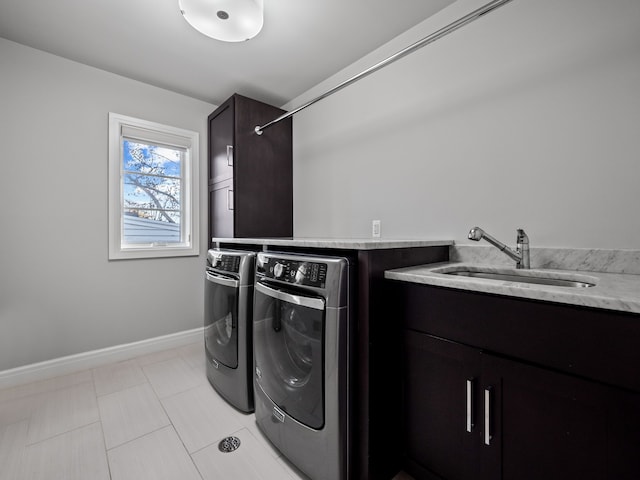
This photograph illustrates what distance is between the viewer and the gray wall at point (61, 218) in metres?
1.98

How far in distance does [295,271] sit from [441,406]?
0.77 metres

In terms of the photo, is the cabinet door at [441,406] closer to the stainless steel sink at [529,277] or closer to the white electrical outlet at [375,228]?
the stainless steel sink at [529,277]

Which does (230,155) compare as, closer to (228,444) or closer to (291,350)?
(291,350)

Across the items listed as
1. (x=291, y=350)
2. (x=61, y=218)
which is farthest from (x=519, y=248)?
(x=61, y=218)

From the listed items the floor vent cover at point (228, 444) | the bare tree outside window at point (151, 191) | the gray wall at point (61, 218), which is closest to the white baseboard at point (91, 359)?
the gray wall at point (61, 218)

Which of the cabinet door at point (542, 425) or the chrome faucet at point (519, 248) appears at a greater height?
the chrome faucet at point (519, 248)

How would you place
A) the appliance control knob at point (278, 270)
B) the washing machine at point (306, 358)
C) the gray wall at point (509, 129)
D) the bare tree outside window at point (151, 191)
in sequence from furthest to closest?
1. the bare tree outside window at point (151, 191)
2. the appliance control knob at point (278, 270)
3. the gray wall at point (509, 129)
4. the washing machine at point (306, 358)

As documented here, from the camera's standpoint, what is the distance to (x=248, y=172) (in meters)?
2.59

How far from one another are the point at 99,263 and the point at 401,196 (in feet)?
8.06

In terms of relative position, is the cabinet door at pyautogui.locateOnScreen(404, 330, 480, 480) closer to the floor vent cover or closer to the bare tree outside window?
the floor vent cover

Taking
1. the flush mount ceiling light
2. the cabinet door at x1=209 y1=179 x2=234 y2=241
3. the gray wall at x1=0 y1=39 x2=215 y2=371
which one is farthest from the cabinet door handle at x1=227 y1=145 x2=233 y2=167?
the flush mount ceiling light

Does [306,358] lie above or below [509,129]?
below

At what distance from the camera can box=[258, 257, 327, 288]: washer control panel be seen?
1.14 metres

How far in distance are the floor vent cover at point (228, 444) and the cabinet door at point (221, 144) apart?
196 cm
